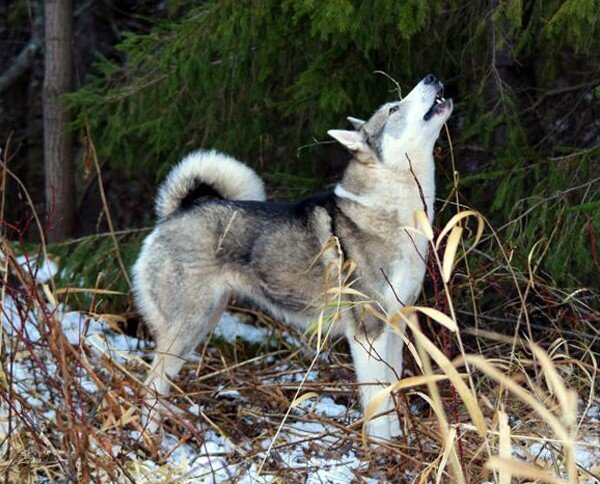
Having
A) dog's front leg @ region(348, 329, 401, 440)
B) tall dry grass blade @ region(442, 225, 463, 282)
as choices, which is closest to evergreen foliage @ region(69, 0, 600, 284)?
dog's front leg @ region(348, 329, 401, 440)

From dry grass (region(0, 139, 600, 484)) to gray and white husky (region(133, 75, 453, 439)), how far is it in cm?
22

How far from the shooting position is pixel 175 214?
5383 mm

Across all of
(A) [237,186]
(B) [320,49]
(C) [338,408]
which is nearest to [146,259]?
(A) [237,186]

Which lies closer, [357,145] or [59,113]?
[357,145]

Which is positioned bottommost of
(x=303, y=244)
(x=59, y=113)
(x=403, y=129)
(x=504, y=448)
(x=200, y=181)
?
(x=59, y=113)

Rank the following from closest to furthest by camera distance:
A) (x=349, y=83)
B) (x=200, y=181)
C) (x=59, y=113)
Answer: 1. (x=200, y=181)
2. (x=349, y=83)
3. (x=59, y=113)

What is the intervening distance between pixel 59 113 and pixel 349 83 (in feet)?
10.5

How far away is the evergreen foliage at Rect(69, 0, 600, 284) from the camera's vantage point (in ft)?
18.3

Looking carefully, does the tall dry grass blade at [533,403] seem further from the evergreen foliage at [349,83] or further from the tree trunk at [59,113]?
the tree trunk at [59,113]

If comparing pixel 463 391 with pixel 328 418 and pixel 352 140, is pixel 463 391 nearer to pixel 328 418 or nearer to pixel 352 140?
pixel 328 418

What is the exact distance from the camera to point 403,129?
4980 millimetres

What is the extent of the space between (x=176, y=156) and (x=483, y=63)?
7.58 ft

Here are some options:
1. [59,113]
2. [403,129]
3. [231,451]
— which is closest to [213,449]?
[231,451]

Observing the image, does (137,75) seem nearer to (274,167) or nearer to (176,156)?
(176,156)
